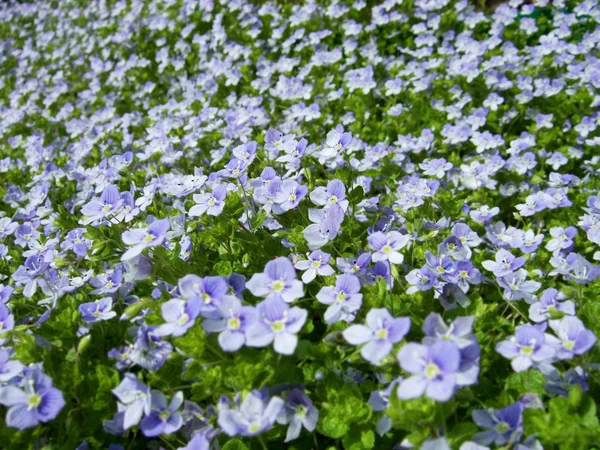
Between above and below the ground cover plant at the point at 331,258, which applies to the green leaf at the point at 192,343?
above

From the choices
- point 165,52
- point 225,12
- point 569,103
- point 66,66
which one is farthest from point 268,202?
point 66,66

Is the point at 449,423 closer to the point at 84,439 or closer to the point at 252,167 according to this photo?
the point at 84,439

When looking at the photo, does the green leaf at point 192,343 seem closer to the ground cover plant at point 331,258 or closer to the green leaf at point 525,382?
the ground cover plant at point 331,258

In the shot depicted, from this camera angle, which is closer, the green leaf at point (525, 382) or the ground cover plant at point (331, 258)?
the ground cover plant at point (331, 258)

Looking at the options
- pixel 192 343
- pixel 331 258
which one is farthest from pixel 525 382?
pixel 192 343

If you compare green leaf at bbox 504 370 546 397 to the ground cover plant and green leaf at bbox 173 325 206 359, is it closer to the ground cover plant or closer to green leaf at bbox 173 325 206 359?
the ground cover plant

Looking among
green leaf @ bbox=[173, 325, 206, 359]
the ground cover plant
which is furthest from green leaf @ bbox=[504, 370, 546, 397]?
green leaf @ bbox=[173, 325, 206, 359]

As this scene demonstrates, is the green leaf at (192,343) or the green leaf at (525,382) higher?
the green leaf at (192,343)

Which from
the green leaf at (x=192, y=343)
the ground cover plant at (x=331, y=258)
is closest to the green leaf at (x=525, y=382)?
the ground cover plant at (x=331, y=258)

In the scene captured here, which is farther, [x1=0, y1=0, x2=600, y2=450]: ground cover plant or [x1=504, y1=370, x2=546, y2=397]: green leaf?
[x1=504, y1=370, x2=546, y2=397]: green leaf
